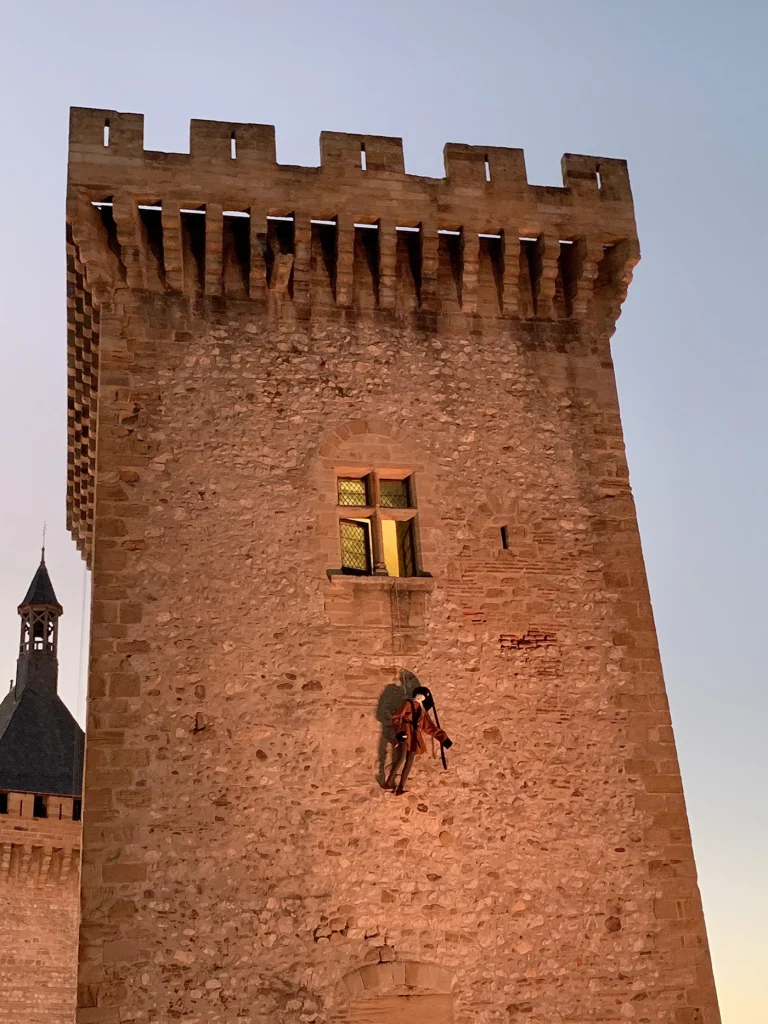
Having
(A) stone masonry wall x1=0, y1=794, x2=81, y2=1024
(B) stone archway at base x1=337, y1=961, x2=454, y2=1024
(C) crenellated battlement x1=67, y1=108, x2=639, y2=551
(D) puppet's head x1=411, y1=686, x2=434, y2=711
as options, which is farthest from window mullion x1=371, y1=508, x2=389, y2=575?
(A) stone masonry wall x1=0, y1=794, x2=81, y2=1024

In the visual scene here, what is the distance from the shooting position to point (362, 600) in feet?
33.6

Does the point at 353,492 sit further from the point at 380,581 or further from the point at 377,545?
the point at 380,581

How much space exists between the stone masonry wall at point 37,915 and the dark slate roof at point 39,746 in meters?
0.90

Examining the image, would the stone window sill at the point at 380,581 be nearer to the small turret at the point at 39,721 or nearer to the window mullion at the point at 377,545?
the window mullion at the point at 377,545

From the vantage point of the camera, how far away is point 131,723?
9367 mm

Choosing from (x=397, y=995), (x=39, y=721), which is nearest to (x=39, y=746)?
(x=39, y=721)

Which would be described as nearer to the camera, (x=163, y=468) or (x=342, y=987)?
(x=342, y=987)

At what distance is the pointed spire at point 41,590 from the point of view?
2558 cm

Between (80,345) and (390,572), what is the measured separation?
406 centimetres

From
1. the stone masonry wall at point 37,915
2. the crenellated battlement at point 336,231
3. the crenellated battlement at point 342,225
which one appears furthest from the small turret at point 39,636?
the crenellated battlement at point 342,225

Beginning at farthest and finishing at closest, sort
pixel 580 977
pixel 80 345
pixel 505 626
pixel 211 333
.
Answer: pixel 80 345 < pixel 211 333 < pixel 505 626 < pixel 580 977

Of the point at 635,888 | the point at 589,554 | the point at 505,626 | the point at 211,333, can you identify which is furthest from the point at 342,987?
the point at 211,333

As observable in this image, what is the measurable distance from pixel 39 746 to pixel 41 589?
4.33m

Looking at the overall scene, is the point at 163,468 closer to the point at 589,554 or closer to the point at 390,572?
the point at 390,572
